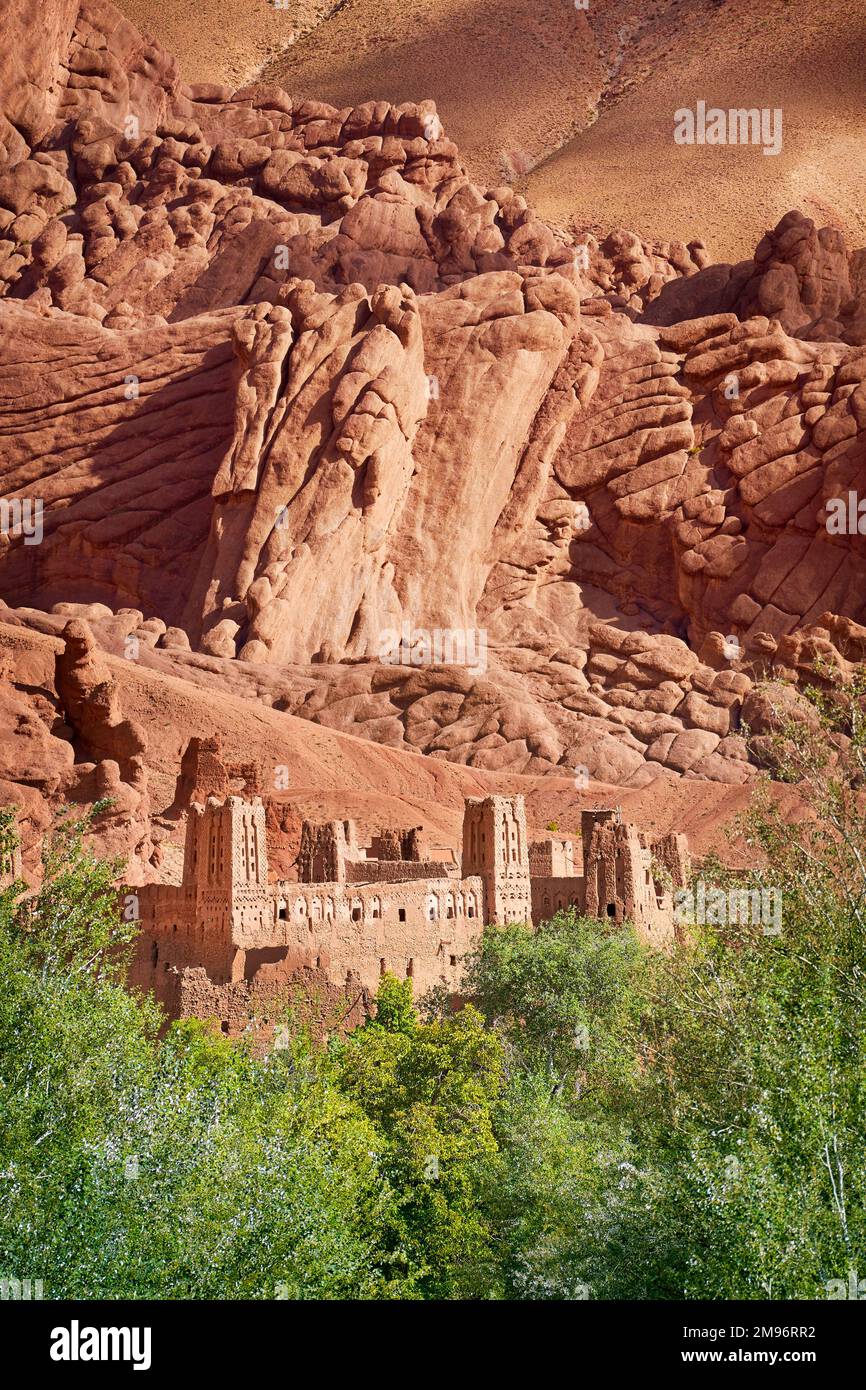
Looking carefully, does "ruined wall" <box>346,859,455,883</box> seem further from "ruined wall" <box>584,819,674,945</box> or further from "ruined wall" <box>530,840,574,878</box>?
"ruined wall" <box>530,840,574,878</box>

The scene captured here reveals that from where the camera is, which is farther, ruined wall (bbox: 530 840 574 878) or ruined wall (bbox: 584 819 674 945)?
→ ruined wall (bbox: 530 840 574 878)

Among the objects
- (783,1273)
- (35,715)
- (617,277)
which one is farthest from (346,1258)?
(617,277)

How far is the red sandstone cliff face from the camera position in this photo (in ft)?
324

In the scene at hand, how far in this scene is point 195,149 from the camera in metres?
147

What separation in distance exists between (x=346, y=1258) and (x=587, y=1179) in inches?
193

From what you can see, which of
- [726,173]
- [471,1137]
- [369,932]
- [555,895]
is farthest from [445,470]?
[726,173]

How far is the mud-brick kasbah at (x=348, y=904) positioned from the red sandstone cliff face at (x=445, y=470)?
31.7 m

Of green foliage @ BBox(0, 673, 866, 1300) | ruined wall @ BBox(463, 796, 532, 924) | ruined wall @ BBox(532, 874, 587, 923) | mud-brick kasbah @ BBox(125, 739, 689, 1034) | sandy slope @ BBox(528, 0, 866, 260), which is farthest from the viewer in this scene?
sandy slope @ BBox(528, 0, 866, 260)

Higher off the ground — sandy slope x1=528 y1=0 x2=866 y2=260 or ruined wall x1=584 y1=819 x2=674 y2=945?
sandy slope x1=528 y1=0 x2=866 y2=260

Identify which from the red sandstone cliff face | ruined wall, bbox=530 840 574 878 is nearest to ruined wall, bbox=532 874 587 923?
ruined wall, bbox=530 840 574 878

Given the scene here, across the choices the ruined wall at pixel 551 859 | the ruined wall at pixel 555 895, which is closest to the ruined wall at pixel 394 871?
the ruined wall at pixel 555 895

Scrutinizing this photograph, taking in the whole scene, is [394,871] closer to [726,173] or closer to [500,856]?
[500,856]

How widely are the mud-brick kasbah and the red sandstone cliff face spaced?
31.7 m

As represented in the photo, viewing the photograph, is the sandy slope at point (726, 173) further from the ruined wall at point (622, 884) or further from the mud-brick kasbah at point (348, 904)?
the mud-brick kasbah at point (348, 904)
